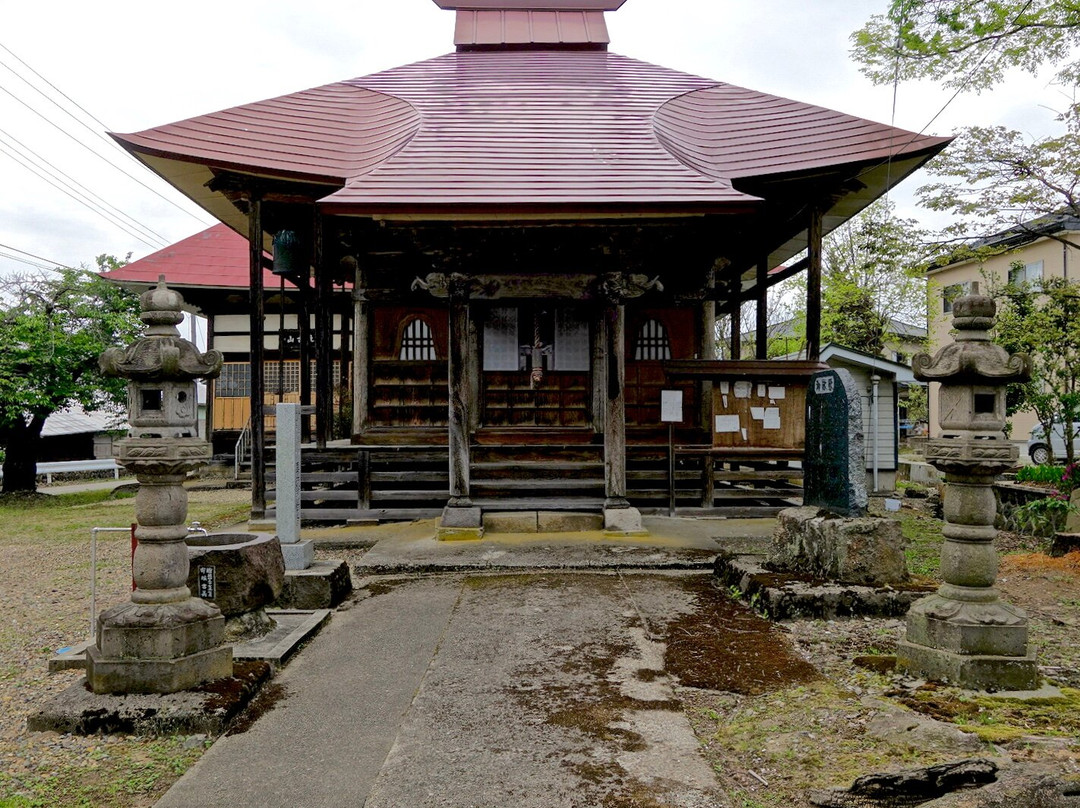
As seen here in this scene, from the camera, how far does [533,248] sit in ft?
28.0

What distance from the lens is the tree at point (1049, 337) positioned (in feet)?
34.4

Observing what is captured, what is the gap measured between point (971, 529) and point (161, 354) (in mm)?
4751

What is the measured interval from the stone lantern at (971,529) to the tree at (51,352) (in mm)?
15641

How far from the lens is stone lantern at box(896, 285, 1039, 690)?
3807 mm

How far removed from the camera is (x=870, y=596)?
5.18 meters

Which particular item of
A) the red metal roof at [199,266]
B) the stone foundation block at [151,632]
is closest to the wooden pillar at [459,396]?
the stone foundation block at [151,632]

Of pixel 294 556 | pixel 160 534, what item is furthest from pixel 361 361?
pixel 160 534

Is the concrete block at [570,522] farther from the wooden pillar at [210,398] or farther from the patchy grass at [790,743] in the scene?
the wooden pillar at [210,398]

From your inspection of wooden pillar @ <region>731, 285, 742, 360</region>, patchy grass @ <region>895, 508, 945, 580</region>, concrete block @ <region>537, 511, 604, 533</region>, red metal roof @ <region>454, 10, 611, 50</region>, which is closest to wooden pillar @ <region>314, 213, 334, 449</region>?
concrete block @ <region>537, 511, 604, 533</region>

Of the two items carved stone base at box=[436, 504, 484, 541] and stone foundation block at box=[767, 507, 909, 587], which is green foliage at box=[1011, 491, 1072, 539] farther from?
carved stone base at box=[436, 504, 484, 541]

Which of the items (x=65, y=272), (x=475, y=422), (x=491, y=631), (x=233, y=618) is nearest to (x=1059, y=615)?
(x=491, y=631)

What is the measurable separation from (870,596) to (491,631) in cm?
284

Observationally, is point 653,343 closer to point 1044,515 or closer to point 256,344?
point 1044,515

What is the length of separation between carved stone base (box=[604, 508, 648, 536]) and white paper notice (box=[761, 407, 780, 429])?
263 cm
